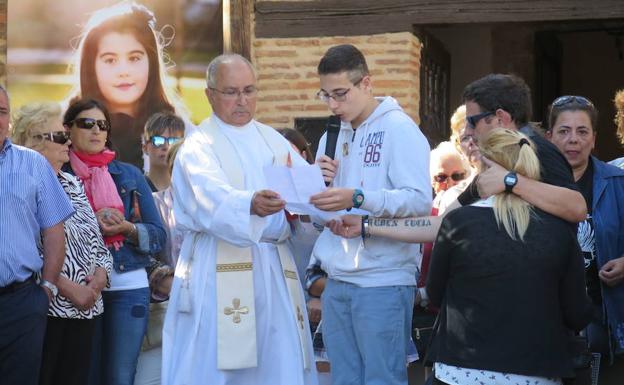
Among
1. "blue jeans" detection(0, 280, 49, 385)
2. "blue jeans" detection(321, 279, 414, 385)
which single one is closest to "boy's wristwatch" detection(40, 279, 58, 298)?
"blue jeans" detection(0, 280, 49, 385)

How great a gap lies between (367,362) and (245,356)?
28.4 inches

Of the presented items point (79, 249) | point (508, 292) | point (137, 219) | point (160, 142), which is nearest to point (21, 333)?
point (79, 249)

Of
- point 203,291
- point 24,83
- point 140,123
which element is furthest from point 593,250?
point 24,83

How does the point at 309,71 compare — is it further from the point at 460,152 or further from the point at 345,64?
the point at 345,64

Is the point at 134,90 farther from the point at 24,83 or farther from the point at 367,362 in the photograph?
the point at 367,362

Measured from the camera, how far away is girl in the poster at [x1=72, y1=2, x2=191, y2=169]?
1077 centimetres

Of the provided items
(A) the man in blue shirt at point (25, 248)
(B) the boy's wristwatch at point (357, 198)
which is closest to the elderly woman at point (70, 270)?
(A) the man in blue shirt at point (25, 248)

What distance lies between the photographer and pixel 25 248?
6.31m

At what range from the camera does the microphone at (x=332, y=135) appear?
6.27m

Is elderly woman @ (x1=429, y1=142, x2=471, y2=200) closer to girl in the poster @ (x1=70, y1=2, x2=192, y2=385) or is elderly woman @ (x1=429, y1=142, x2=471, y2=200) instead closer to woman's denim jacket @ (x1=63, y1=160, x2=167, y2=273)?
woman's denim jacket @ (x1=63, y1=160, x2=167, y2=273)

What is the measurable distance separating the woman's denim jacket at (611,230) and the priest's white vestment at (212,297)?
5.18ft

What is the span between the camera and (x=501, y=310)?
4.96 metres

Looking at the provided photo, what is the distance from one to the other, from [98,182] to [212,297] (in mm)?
1196

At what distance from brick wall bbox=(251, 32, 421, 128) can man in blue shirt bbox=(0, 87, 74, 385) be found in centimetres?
432
